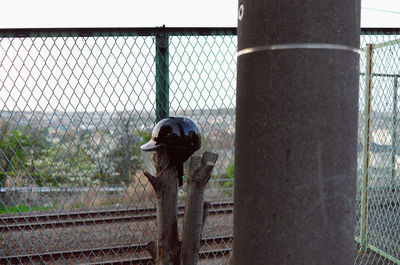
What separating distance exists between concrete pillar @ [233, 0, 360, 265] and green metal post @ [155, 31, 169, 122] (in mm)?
1837

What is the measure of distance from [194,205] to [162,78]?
1.59 m

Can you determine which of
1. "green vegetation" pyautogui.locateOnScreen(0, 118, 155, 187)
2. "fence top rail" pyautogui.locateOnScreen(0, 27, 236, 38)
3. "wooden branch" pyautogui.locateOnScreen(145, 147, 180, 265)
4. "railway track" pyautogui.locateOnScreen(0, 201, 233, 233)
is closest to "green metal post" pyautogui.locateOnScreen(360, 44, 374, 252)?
"railway track" pyautogui.locateOnScreen(0, 201, 233, 233)

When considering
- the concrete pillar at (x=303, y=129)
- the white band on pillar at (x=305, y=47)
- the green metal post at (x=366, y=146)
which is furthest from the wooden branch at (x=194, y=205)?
the green metal post at (x=366, y=146)

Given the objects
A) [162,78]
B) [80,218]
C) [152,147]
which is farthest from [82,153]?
[152,147]

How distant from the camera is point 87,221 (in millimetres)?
6789

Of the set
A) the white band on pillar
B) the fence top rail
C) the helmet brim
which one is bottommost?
the helmet brim

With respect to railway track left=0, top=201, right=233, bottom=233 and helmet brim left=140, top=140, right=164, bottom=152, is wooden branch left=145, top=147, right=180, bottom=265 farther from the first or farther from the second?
railway track left=0, top=201, right=233, bottom=233

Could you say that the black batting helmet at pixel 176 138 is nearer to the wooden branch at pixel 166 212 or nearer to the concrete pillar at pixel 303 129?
the wooden branch at pixel 166 212

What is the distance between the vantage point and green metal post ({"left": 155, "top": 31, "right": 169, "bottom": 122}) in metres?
3.20

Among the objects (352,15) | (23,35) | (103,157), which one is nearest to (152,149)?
(352,15)

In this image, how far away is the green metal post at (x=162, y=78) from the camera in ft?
10.5

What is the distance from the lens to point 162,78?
3.30 m

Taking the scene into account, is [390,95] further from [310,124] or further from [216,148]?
[310,124]

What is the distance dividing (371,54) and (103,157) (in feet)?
→ 15.3
